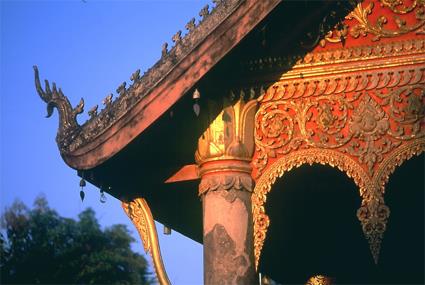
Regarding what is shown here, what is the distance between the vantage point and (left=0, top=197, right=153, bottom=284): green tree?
49.4 m

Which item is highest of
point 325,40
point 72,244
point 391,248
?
point 72,244

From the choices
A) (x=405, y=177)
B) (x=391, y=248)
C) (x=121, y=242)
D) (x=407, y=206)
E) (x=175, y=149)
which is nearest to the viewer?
(x=175, y=149)

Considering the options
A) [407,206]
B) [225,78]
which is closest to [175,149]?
[225,78]

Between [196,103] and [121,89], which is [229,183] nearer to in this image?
[196,103]

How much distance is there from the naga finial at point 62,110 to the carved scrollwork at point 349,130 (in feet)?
6.39

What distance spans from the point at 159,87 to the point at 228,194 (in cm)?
132

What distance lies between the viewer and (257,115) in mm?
10109

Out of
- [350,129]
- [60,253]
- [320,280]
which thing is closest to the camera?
[350,129]

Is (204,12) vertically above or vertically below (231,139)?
above

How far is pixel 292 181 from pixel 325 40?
195cm

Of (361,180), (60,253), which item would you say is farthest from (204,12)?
(60,253)

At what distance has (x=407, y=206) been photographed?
12.8m

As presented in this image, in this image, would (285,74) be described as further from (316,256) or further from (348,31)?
(316,256)

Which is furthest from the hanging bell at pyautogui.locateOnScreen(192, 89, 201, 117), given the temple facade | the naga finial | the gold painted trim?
the naga finial
